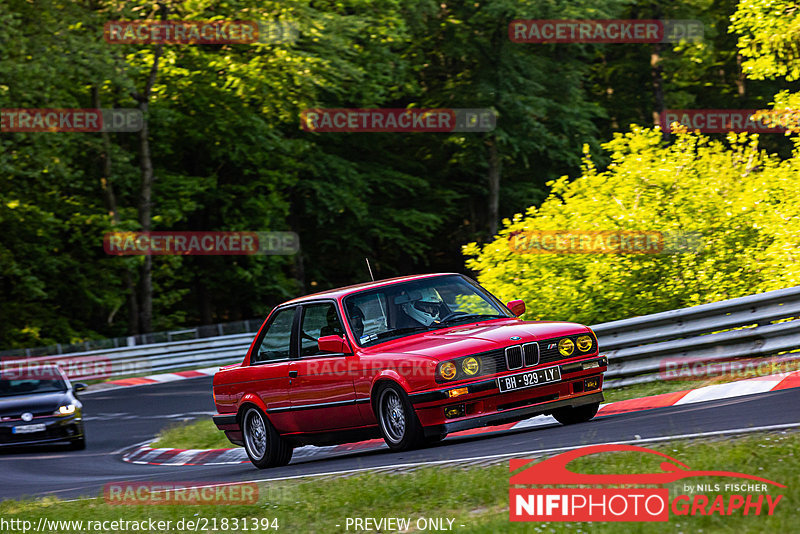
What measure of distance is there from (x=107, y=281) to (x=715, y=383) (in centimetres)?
2888

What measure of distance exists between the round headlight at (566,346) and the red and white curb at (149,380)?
20271mm

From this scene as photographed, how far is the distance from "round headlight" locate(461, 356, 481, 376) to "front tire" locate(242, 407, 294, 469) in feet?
8.98

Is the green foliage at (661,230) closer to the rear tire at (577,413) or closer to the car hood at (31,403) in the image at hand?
the rear tire at (577,413)

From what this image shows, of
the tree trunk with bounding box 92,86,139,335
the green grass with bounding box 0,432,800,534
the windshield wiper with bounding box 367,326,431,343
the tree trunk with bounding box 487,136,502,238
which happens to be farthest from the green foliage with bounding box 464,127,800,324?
the tree trunk with bounding box 487,136,502,238

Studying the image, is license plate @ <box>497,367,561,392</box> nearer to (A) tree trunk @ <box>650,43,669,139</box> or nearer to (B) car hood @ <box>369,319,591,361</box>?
(B) car hood @ <box>369,319,591,361</box>

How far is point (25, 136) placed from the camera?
29766mm

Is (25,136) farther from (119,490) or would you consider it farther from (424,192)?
(119,490)

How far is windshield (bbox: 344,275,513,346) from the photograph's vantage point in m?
10.3

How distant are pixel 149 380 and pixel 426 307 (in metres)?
20.4

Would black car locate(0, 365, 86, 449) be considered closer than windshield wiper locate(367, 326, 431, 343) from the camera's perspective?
No

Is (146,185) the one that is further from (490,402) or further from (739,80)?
(490,402)

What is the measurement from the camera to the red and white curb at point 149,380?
2917 centimetres

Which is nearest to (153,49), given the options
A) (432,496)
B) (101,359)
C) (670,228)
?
(101,359)

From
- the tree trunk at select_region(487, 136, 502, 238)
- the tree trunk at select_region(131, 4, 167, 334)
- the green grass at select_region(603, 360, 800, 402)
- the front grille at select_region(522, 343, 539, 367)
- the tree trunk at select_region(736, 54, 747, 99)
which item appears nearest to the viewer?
the front grille at select_region(522, 343, 539, 367)
